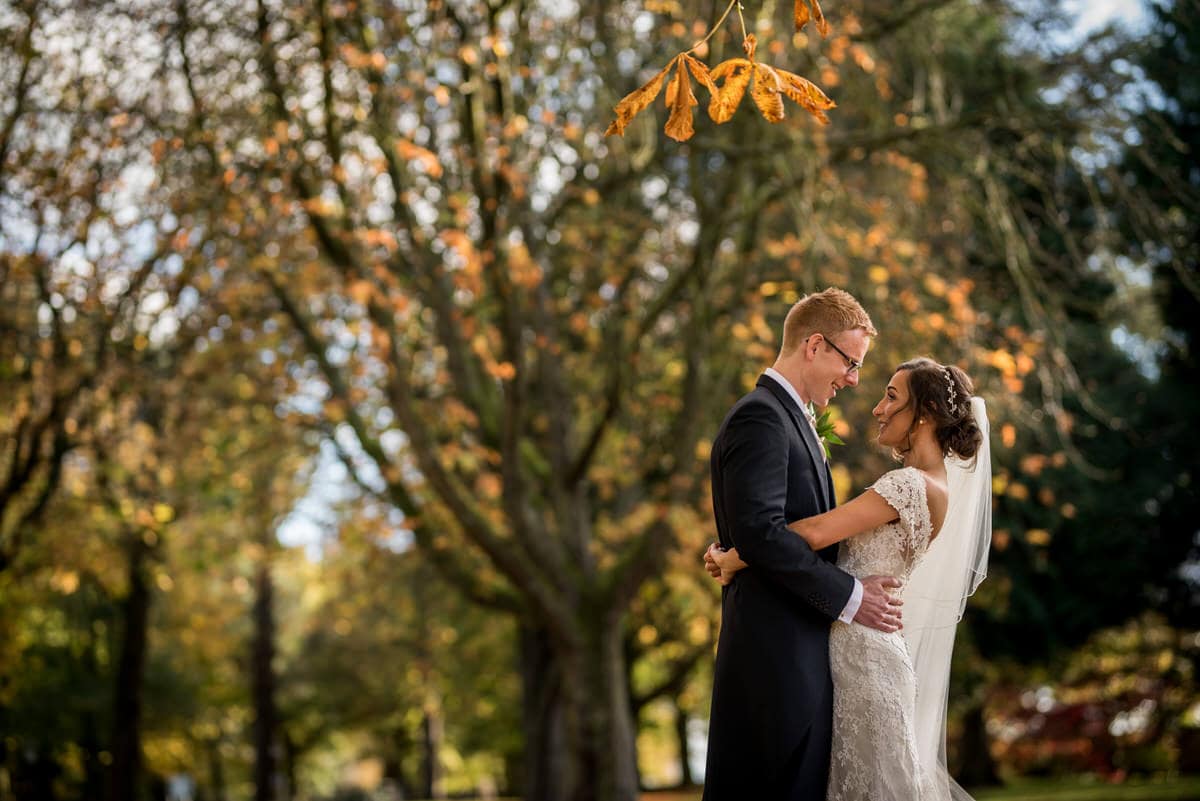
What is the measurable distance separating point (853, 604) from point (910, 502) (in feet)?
1.26

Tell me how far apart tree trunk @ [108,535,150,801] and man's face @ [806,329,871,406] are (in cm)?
1711

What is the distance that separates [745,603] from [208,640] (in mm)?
21946

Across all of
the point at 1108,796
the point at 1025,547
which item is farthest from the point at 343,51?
the point at 1108,796

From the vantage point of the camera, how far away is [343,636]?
33625mm

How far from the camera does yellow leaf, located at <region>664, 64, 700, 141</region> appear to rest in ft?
12.3

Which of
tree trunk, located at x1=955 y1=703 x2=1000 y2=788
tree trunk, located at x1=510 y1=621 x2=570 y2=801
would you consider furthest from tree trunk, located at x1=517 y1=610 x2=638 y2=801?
tree trunk, located at x1=955 y1=703 x2=1000 y2=788

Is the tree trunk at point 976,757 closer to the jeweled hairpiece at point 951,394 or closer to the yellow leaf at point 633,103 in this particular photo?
the jeweled hairpiece at point 951,394

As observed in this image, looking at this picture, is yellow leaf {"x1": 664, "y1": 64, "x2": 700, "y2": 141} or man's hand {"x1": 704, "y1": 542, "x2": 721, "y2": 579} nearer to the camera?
yellow leaf {"x1": 664, "y1": 64, "x2": 700, "y2": 141}

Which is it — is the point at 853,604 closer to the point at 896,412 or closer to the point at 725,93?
the point at 896,412

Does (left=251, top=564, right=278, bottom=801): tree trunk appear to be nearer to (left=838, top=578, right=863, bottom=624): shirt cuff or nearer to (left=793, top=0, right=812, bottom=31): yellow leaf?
(left=838, top=578, right=863, bottom=624): shirt cuff

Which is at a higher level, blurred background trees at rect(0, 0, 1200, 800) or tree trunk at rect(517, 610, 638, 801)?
blurred background trees at rect(0, 0, 1200, 800)

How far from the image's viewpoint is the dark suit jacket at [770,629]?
3.76 m

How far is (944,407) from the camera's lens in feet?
13.5

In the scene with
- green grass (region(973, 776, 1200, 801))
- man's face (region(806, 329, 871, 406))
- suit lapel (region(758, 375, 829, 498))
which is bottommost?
green grass (region(973, 776, 1200, 801))
